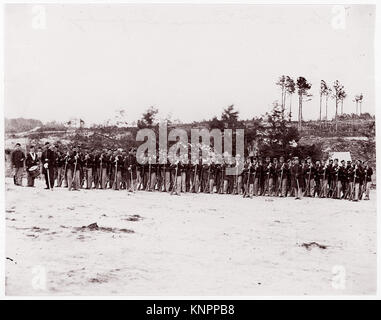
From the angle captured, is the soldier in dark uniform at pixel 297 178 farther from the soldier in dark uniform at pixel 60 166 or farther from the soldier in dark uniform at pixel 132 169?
the soldier in dark uniform at pixel 60 166

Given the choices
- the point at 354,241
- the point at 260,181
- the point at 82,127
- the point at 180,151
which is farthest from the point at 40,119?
the point at 354,241

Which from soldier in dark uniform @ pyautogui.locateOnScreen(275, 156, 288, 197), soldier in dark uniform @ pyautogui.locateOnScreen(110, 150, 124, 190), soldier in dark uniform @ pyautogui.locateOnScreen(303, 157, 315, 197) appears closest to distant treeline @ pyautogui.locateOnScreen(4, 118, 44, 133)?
soldier in dark uniform @ pyautogui.locateOnScreen(110, 150, 124, 190)

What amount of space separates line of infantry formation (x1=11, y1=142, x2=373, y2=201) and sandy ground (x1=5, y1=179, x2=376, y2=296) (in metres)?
1.51

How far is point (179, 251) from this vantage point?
28.1 ft

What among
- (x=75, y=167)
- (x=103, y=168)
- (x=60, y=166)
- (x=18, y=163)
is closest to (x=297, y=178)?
(x=103, y=168)

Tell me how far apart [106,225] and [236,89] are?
3.28m

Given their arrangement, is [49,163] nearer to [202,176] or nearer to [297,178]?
[202,176]

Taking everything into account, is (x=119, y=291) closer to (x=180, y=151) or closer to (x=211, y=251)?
(x=211, y=251)

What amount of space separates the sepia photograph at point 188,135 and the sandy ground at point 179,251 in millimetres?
21

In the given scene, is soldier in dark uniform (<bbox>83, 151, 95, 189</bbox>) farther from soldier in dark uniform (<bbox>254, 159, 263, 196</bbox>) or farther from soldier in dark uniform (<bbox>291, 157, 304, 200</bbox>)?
soldier in dark uniform (<bbox>291, 157, 304, 200</bbox>)

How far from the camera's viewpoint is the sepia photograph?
27.1 ft

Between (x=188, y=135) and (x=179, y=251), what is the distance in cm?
258

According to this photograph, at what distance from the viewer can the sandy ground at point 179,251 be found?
320 inches

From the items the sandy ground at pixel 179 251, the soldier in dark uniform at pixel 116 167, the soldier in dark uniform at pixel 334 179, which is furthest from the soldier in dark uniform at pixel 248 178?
the soldier in dark uniform at pixel 116 167
